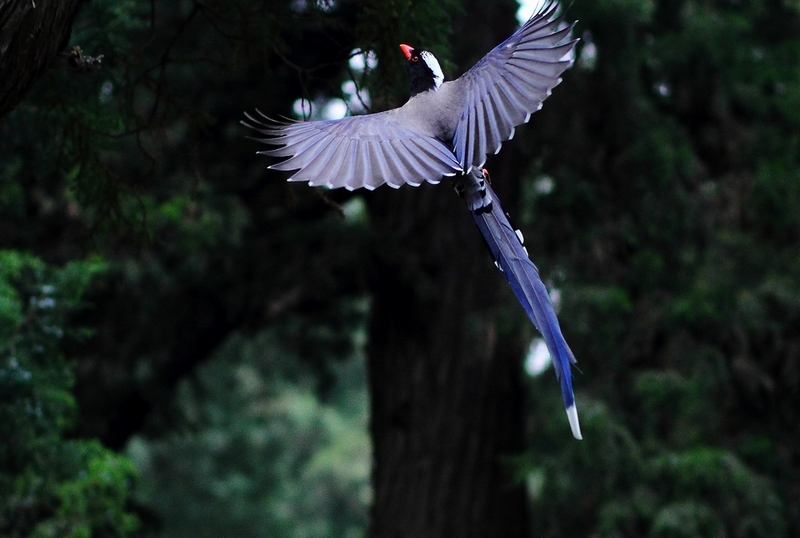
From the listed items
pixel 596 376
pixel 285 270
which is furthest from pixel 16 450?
pixel 596 376

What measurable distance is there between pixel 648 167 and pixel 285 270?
2.52 meters

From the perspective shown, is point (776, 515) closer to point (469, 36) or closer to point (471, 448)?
point (471, 448)

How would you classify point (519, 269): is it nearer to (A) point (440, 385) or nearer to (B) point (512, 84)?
(B) point (512, 84)

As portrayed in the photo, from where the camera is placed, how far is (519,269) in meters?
2.50

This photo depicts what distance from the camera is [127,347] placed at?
23.1ft

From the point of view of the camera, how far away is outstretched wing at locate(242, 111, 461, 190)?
7.88 feet

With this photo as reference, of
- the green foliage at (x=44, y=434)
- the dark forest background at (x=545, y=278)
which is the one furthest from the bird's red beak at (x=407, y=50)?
the dark forest background at (x=545, y=278)

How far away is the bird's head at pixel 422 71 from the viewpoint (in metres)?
2.82

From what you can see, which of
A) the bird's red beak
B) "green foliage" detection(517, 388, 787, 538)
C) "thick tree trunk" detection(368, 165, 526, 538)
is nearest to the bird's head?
the bird's red beak

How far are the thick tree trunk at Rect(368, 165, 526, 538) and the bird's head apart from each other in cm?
353

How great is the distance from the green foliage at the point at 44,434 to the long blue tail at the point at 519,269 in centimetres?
227

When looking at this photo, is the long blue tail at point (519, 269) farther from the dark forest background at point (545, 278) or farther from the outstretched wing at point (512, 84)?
the dark forest background at point (545, 278)

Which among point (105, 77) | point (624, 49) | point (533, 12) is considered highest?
point (624, 49)

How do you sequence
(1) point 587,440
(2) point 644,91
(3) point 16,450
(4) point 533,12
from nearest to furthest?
1. (4) point 533,12
2. (3) point 16,450
3. (1) point 587,440
4. (2) point 644,91
